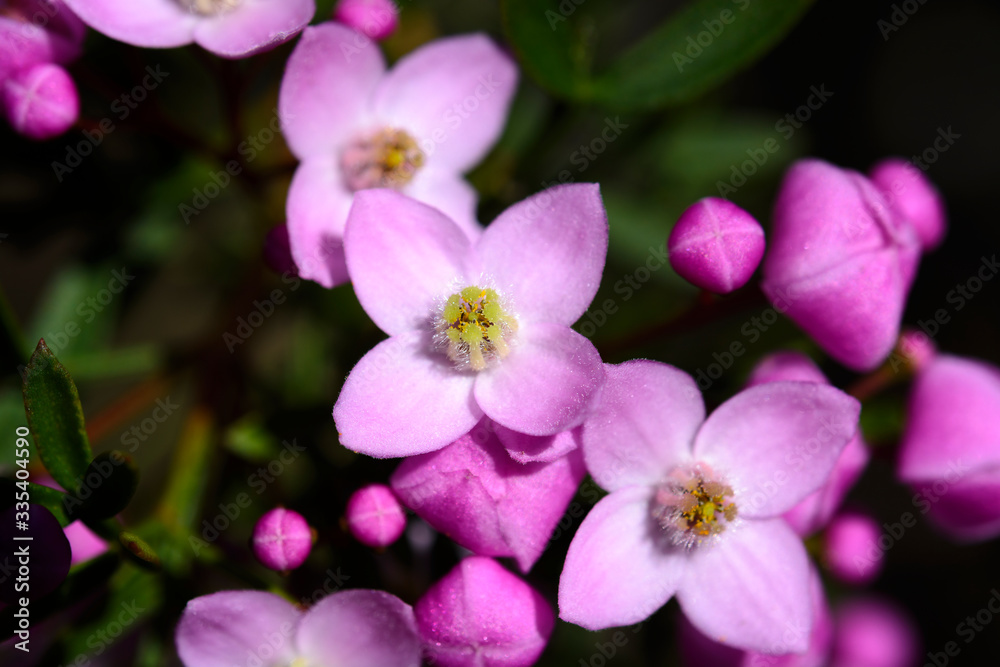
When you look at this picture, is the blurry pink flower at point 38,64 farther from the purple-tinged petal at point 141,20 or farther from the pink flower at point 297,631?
the pink flower at point 297,631

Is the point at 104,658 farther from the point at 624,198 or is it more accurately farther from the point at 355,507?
the point at 624,198

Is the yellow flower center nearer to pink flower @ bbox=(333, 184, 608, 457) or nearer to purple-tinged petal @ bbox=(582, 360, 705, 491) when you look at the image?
pink flower @ bbox=(333, 184, 608, 457)

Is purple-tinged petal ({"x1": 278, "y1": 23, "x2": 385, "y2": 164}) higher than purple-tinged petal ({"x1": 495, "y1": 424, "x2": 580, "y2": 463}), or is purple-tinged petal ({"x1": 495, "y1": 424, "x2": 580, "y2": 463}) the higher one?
purple-tinged petal ({"x1": 278, "y1": 23, "x2": 385, "y2": 164})

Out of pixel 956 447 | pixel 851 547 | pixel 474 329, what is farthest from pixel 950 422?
pixel 474 329

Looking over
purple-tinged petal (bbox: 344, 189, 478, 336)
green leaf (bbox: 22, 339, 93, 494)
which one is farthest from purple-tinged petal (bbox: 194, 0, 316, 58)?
green leaf (bbox: 22, 339, 93, 494)

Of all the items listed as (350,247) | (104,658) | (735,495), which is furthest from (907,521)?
(104,658)

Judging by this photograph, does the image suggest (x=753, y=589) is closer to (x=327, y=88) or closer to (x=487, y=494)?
(x=487, y=494)
